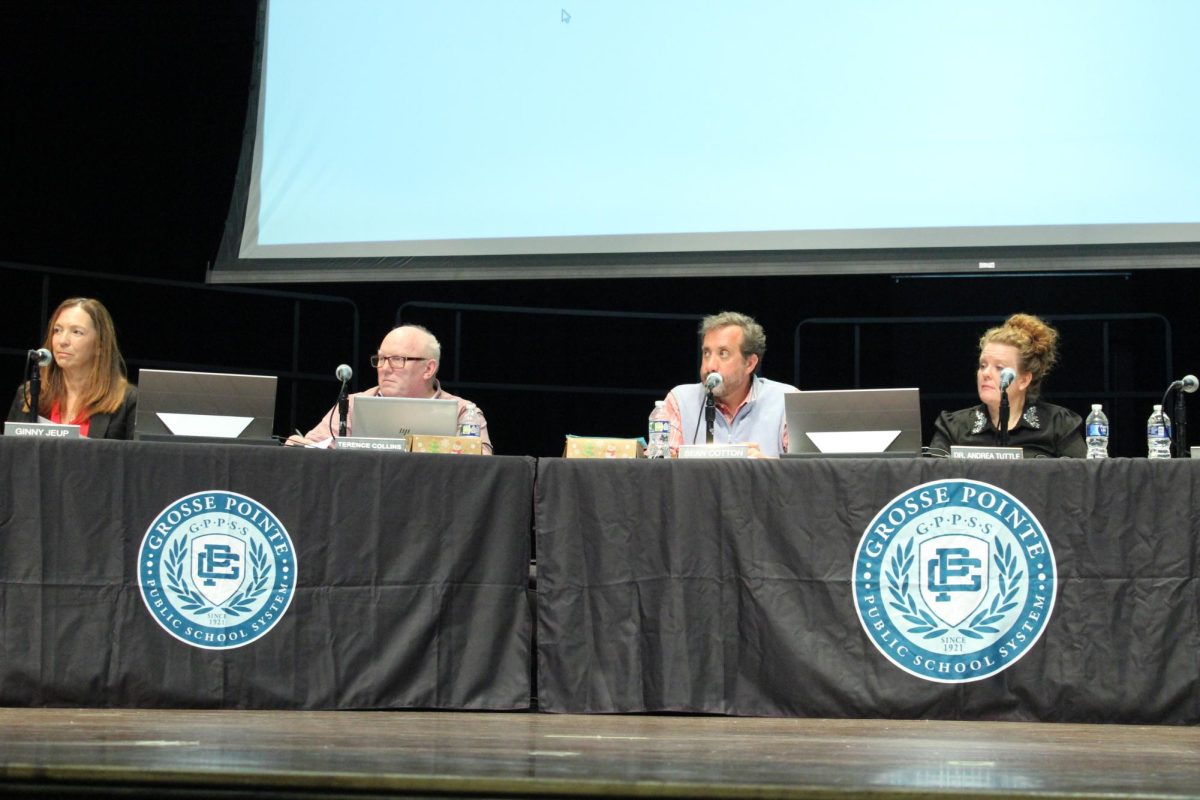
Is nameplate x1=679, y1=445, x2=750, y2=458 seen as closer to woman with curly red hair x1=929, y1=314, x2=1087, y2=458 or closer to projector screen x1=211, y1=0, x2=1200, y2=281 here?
woman with curly red hair x1=929, y1=314, x2=1087, y2=458

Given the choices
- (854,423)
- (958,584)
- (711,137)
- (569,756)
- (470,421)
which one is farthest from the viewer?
(711,137)

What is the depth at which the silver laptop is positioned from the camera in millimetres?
3180

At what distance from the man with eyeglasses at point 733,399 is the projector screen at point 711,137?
24.5 inches

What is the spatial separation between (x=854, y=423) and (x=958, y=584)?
455mm

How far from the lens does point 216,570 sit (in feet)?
9.32

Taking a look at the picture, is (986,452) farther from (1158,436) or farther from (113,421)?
(113,421)

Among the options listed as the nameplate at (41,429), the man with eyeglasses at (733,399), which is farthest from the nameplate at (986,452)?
the nameplate at (41,429)

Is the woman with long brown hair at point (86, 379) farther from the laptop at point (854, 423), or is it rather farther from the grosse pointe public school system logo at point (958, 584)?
the grosse pointe public school system logo at point (958, 584)

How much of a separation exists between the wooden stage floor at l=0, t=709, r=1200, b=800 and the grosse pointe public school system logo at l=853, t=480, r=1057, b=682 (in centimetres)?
15

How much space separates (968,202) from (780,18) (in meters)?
0.88

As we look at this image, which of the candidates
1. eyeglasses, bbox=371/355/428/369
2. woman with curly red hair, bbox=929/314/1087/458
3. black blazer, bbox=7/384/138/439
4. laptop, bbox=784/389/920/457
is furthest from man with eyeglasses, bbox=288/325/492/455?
woman with curly red hair, bbox=929/314/1087/458

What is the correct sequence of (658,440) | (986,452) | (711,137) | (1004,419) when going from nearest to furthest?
(986,452) < (1004,419) < (658,440) < (711,137)

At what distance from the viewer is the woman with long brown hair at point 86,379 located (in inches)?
140

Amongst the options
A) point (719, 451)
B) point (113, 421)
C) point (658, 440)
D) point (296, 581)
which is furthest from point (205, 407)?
point (719, 451)
